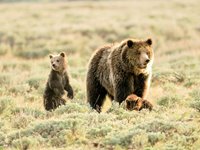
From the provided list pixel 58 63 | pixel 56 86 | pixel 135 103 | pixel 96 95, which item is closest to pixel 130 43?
pixel 135 103

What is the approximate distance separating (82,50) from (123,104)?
1537 centimetres

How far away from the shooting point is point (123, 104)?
33.4ft

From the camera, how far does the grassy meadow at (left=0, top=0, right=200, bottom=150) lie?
327 inches

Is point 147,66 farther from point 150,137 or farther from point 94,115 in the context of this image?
point 150,137

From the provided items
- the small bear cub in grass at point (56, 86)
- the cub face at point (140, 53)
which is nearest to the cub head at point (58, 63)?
the small bear cub in grass at point (56, 86)

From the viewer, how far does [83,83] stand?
1582cm

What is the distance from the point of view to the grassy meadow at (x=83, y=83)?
831cm

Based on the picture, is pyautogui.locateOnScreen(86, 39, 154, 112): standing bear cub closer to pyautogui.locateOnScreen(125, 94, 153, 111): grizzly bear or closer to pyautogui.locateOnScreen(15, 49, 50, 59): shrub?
pyautogui.locateOnScreen(125, 94, 153, 111): grizzly bear

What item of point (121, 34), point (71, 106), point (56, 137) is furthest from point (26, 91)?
point (121, 34)

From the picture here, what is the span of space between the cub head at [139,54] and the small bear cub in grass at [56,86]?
231 cm

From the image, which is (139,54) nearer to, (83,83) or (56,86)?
(56,86)

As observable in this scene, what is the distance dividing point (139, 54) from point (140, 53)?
0.09 feet

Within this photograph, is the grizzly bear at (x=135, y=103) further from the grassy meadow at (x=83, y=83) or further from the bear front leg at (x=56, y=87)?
the bear front leg at (x=56, y=87)

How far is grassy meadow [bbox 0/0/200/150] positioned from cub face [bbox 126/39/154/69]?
82 cm
